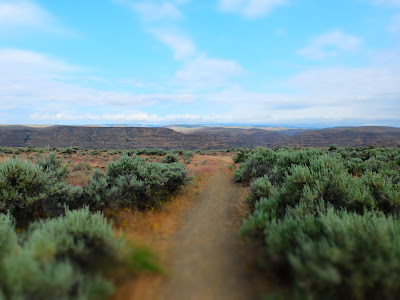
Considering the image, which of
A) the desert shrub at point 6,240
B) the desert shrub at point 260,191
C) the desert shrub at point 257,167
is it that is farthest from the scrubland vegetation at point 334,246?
the desert shrub at point 257,167

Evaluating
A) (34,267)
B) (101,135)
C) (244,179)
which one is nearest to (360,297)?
(34,267)

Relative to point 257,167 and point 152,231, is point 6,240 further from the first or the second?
point 257,167

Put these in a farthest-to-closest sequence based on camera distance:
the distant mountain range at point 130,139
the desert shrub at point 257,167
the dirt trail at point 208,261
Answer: the distant mountain range at point 130,139 < the desert shrub at point 257,167 < the dirt trail at point 208,261

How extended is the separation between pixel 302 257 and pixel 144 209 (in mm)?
5385

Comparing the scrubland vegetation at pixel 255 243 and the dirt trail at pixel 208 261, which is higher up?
the scrubland vegetation at pixel 255 243

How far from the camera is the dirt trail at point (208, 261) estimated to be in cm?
334

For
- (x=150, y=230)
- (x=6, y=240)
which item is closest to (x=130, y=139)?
(x=150, y=230)

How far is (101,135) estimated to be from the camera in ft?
220

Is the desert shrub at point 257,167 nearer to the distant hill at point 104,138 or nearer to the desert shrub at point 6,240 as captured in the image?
the desert shrub at point 6,240

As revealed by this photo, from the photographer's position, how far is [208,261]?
13.8 feet

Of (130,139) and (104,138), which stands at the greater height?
(104,138)

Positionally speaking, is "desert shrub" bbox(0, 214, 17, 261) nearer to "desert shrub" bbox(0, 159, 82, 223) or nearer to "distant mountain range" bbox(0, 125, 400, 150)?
"desert shrub" bbox(0, 159, 82, 223)

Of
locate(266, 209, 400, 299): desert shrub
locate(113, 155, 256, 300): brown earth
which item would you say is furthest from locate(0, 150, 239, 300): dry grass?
locate(266, 209, 400, 299): desert shrub

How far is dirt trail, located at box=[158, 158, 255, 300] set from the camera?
Result: 334 cm
